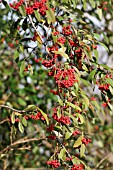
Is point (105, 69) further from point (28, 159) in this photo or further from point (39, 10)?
point (28, 159)

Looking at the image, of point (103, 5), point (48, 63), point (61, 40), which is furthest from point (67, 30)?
point (103, 5)

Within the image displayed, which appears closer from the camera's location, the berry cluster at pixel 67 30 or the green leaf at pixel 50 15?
the green leaf at pixel 50 15

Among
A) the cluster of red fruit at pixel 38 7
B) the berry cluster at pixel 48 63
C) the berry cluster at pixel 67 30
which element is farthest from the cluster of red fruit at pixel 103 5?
the berry cluster at pixel 48 63

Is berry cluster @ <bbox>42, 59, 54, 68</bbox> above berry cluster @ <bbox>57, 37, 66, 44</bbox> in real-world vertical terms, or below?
below

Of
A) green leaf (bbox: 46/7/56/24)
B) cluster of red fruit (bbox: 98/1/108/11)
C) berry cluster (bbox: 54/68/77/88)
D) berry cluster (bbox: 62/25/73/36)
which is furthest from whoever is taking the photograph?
cluster of red fruit (bbox: 98/1/108/11)

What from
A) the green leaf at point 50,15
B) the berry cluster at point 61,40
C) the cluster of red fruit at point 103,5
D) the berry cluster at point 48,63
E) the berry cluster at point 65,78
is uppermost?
the cluster of red fruit at point 103,5

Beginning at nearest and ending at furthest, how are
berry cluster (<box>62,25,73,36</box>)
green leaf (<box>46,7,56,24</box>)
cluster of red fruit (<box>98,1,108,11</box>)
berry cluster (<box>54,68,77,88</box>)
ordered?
berry cluster (<box>54,68,77,88</box>), green leaf (<box>46,7,56,24</box>), berry cluster (<box>62,25,73,36</box>), cluster of red fruit (<box>98,1,108,11</box>)

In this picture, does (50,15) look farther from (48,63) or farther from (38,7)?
(48,63)

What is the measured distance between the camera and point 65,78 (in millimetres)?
1587

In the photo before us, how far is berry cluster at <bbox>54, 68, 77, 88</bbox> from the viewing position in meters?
1.58

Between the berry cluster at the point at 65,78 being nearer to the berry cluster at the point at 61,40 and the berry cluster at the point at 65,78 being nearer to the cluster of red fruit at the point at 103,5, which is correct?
the berry cluster at the point at 61,40

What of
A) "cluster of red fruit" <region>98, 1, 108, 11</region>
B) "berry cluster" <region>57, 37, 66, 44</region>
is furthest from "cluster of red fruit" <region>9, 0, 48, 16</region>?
"cluster of red fruit" <region>98, 1, 108, 11</region>

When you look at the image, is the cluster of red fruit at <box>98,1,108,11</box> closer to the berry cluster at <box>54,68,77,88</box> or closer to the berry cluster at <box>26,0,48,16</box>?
the berry cluster at <box>26,0,48,16</box>

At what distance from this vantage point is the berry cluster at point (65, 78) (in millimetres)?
1585
